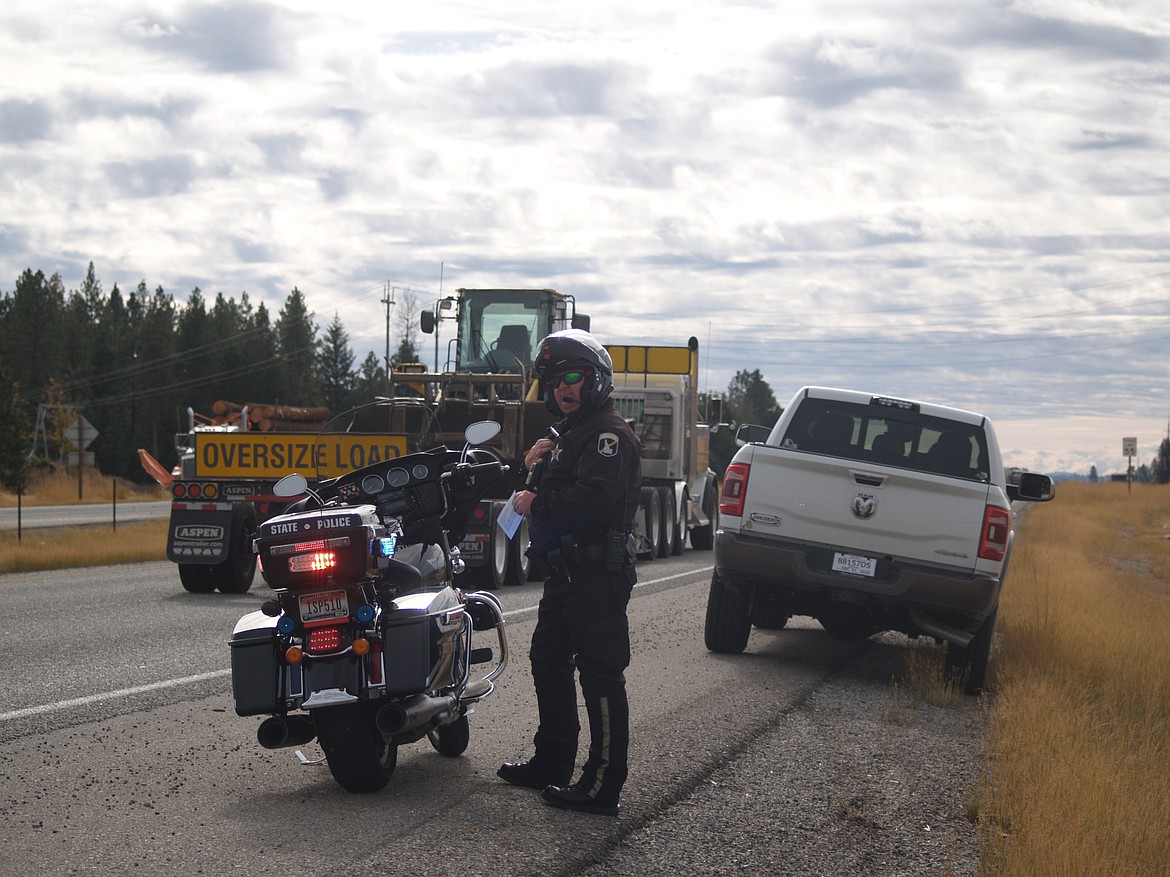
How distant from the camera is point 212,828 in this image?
213 inches

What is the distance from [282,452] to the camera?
654 inches

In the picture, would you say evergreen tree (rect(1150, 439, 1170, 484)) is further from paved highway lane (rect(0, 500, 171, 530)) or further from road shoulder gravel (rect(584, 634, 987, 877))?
road shoulder gravel (rect(584, 634, 987, 877))

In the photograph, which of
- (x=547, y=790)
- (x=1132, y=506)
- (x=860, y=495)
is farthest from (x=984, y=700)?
(x=1132, y=506)

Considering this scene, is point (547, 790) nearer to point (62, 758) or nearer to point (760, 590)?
point (62, 758)

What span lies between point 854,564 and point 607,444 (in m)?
4.64

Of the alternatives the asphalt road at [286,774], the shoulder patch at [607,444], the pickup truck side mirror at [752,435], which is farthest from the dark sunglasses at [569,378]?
the pickup truck side mirror at [752,435]

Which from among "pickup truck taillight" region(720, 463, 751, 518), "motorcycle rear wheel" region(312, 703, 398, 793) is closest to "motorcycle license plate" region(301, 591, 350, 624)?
"motorcycle rear wheel" region(312, 703, 398, 793)

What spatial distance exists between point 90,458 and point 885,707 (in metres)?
82.2

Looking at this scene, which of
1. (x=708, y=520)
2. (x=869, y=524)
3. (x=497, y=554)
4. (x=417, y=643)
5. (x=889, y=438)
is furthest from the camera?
(x=708, y=520)

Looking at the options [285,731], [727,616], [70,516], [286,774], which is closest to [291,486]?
[285,731]

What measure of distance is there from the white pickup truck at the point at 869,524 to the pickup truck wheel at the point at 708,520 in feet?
50.7

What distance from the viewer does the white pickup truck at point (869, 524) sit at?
32.1ft

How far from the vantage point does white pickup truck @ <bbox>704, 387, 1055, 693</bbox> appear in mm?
9789

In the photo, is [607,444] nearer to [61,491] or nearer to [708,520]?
[708,520]
